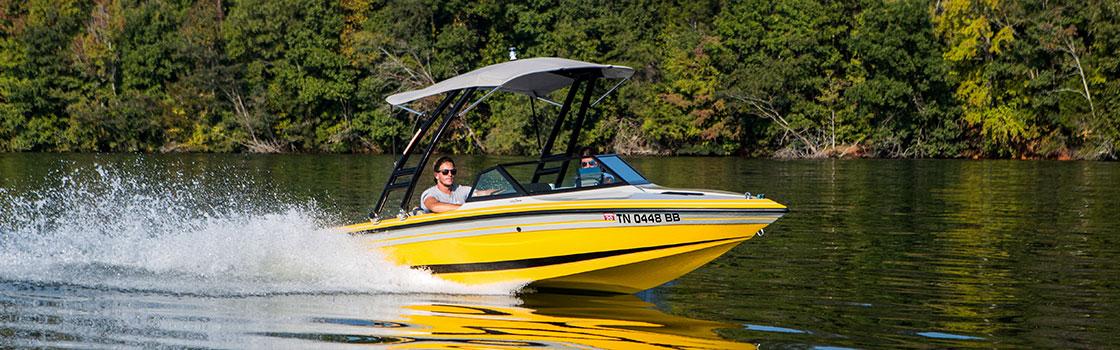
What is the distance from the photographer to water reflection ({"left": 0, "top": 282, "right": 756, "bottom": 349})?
802 cm

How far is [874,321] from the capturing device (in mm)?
8727

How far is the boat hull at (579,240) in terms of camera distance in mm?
9602

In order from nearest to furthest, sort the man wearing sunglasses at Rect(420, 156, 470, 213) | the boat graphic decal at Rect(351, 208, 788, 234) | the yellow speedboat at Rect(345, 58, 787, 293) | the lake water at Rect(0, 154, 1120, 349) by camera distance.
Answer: the lake water at Rect(0, 154, 1120, 349) < the boat graphic decal at Rect(351, 208, 788, 234) < the yellow speedboat at Rect(345, 58, 787, 293) < the man wearing sunglasses at Rect(420, 156, 470, 213)

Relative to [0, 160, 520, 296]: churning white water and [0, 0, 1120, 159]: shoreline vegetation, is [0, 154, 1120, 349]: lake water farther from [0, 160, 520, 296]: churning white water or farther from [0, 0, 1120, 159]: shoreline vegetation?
[0, 0, 1120, 159]: shoreline vegetation

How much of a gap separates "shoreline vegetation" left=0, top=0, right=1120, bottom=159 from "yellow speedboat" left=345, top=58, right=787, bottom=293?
1626 inches

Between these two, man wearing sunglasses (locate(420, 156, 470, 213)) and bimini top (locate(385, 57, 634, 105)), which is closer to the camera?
bimini top (locate(385, 57, 634, 105))

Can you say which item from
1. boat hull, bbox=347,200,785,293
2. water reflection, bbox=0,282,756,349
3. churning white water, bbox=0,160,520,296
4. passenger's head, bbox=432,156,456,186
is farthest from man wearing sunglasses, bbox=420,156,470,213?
water reflection, bbox=0,282,756,349

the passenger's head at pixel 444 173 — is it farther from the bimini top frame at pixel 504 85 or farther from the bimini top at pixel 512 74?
the bimini top at pixel 512 74

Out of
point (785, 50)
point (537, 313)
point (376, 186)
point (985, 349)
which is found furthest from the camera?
point (785, 50)

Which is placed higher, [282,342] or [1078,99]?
[1078,99]

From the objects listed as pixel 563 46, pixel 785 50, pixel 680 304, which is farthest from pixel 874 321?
pixel 563 46

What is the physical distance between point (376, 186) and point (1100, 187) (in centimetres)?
1865

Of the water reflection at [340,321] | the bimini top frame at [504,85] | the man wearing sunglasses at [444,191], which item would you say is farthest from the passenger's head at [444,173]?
the water reflection at [340,321]

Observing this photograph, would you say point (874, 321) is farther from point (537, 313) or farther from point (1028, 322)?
point (537, 313)
